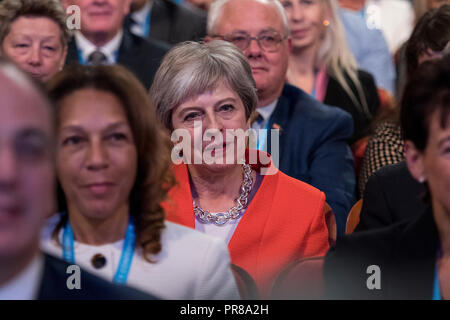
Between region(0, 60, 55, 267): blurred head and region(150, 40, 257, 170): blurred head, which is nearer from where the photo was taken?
region(0, 60, 55, 267): blurred head

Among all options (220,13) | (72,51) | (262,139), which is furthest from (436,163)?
(72,51)

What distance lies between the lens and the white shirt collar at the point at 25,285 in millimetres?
1253

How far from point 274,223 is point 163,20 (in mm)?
2476

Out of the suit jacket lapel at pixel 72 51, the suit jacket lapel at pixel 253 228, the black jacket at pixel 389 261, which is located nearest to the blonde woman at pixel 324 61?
the suit jacket lapel at pixel 72 51

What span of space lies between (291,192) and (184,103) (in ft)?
1.37

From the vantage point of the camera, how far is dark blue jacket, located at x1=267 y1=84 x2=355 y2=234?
2.69 meters

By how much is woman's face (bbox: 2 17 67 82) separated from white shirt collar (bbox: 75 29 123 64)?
0.54 metres

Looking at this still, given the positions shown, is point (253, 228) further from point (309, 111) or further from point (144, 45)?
point (144, 45)

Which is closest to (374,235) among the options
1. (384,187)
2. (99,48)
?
(384,187)

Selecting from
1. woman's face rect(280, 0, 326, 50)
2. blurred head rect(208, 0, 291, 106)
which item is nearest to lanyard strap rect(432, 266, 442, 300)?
blurred head rect(208, 0, 291, 106)

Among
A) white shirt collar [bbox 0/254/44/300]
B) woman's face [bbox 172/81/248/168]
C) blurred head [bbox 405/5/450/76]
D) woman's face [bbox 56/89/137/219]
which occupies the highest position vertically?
blurred head [bbox 405/5/450/76]

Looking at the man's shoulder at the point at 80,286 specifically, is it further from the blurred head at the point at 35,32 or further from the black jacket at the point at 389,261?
the blurred head at the point at 35,32

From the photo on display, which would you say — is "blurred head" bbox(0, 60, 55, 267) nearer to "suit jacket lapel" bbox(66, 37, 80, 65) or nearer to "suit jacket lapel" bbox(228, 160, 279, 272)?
"suit jacket lapel" bbox(228, 160, 279, 272)

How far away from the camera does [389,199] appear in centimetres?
198
